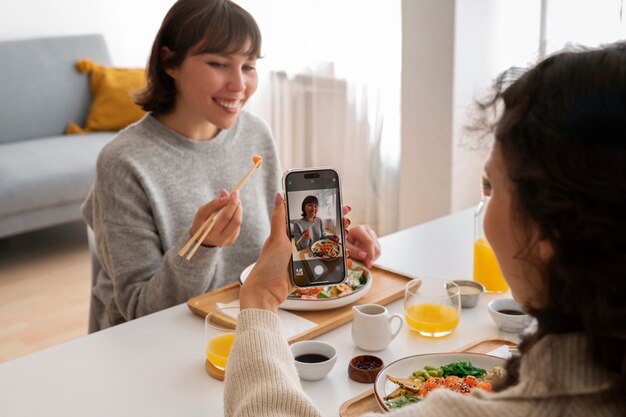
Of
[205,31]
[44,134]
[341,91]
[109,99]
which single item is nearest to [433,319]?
[205,31]

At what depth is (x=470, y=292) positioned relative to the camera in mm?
1515

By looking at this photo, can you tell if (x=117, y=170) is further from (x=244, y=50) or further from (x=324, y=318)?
(x=324, y=318)

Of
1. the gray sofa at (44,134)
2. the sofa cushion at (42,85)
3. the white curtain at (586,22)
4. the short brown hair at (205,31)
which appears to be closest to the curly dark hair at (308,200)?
the short brown hair at (205,31)

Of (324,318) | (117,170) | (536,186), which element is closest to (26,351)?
(117,170)

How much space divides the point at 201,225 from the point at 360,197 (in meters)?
2.48

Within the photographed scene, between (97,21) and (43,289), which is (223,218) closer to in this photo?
(43,289)

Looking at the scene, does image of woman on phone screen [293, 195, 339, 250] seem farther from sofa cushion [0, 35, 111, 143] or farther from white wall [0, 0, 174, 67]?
white wall [0, 0, 174, 67]

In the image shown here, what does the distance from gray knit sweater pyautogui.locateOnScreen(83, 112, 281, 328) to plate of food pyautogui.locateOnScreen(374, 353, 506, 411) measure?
1.91 ft

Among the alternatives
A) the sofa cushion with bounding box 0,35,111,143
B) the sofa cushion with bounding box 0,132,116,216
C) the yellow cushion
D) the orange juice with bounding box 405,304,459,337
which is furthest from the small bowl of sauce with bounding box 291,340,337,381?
the sofa cushion with bounding box 0,35,111,143

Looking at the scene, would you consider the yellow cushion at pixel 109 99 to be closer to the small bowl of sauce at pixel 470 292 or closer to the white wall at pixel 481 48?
the white wall at pixel 481 48

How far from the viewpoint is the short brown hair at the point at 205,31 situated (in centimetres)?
175

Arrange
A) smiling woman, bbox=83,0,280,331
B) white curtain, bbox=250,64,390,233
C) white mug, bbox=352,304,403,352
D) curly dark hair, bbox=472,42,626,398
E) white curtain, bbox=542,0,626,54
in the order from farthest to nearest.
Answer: white curtain, bbox=250,64,390,233, white curtain, bbox=542,0,626,54, smiling woman, bbox=83,0,280,331, white mug, bbox=352,304,403,352, curly dark hair, bbox=472,42,626,398

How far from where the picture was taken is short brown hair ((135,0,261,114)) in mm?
1748

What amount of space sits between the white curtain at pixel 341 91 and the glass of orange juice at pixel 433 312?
7.62 feet
